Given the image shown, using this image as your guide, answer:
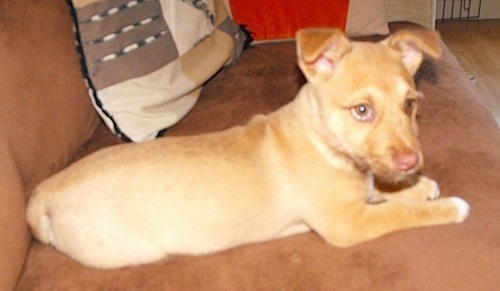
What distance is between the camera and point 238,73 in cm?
228

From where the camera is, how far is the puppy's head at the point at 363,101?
4.66 ft

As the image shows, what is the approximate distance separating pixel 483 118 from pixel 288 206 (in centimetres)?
78

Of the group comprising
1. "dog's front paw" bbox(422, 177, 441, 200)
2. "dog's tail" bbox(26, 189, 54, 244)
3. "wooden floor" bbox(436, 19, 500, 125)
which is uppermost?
"dog's tail" bbox(26, 189, 54, 244)

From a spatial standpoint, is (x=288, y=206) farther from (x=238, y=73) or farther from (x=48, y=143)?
(x=238, y=73)

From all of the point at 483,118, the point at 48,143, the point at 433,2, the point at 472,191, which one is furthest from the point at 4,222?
the point at 433,2

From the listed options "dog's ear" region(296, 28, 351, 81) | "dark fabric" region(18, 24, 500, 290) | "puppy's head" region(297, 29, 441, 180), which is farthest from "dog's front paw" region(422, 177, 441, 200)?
"dog's ear" region(296, 28, 351, 81)

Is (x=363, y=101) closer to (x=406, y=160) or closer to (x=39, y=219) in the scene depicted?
(x=406, y=160)

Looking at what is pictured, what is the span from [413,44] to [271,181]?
1.68 ft

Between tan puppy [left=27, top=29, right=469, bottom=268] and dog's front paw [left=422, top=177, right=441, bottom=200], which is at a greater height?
tan puppy [left=27, top=29, right=469, bottom=268]

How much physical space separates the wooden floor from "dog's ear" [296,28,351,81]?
1.90m

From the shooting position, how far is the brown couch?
1.36 meters

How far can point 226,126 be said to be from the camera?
1955mm

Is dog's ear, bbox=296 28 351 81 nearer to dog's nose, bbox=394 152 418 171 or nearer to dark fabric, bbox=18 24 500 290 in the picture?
dog's nose, bbox=394 152 418 171

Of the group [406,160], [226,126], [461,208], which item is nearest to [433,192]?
[461,208]
